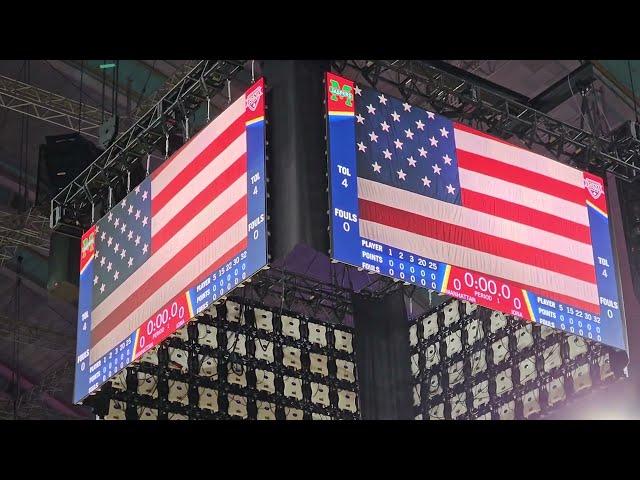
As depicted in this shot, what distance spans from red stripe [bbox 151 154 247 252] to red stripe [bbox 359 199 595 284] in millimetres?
1427

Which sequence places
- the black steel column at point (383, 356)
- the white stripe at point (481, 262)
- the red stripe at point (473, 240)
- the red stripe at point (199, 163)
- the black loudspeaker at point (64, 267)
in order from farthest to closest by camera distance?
1. the black loudspeaker at point (64, 267)
2. the black steel column at point (383, 356)
3. the red stripe at point (199, 163)
4. the red stripe at point (473, 240)
5. the white stripe at point (481, 262)

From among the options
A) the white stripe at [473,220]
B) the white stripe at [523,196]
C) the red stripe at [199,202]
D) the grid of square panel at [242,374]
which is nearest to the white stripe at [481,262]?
the white stripe at [473,220]

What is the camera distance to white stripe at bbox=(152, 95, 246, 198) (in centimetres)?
1417

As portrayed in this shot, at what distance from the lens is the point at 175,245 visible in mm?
14594

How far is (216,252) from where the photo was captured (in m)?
13.7

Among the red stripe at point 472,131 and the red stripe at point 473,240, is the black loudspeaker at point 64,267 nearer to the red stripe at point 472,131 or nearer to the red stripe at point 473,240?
the red stripe at point 473,240

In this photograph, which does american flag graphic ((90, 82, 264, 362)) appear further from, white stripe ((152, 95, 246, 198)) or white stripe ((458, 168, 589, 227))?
white stripe ((458, 168, 589, 227))

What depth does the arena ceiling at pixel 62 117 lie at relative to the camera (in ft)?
68.5

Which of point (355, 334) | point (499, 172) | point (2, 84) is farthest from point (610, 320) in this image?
point (2, 84)

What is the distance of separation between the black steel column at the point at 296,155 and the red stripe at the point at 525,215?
195cm

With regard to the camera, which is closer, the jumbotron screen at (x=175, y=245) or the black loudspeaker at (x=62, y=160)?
the jumbotron screen at (x=175, y=245)

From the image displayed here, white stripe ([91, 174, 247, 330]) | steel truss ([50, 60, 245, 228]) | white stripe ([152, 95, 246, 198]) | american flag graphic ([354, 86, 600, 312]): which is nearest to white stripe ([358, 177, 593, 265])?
american flag graphic ([354, 86, 600, 312])

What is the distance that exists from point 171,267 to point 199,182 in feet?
3.27
